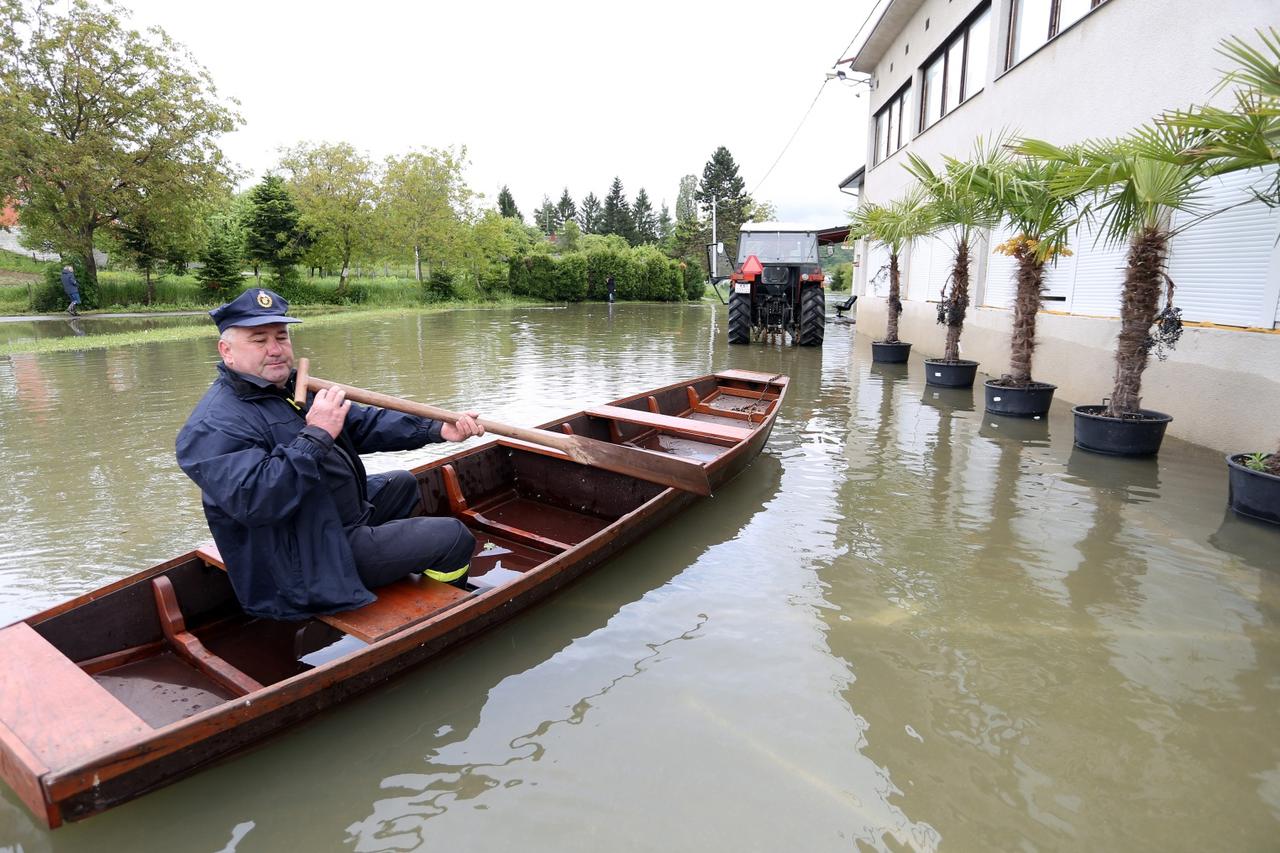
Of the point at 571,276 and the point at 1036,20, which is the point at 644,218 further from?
the point at 1036,20

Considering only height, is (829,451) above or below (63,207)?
below

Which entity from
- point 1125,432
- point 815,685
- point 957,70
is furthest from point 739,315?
point 815,685

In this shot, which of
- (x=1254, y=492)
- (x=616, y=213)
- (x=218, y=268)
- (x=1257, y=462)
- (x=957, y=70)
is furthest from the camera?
(x=616, y=213)

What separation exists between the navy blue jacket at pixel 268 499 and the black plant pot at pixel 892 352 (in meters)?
11.7

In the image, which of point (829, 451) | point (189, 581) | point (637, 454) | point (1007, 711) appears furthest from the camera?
point (829, 451)

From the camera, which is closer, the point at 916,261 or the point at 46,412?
the point at 46,412

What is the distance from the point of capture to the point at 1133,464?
248 inches

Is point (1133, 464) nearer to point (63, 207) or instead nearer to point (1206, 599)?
point (1206, 599)

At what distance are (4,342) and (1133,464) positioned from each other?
19678 millimetres

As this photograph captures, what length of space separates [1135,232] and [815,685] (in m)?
5.22

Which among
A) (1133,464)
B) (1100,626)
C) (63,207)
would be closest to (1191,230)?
(1133,464)

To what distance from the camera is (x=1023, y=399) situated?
812 cm

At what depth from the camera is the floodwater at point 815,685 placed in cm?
243

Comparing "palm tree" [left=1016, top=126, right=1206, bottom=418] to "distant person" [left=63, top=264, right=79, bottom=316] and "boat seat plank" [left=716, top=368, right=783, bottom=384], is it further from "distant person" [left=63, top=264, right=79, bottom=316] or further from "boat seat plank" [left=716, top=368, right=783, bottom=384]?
"distant person" [left=63, top=264, right=79, bottom=316]
